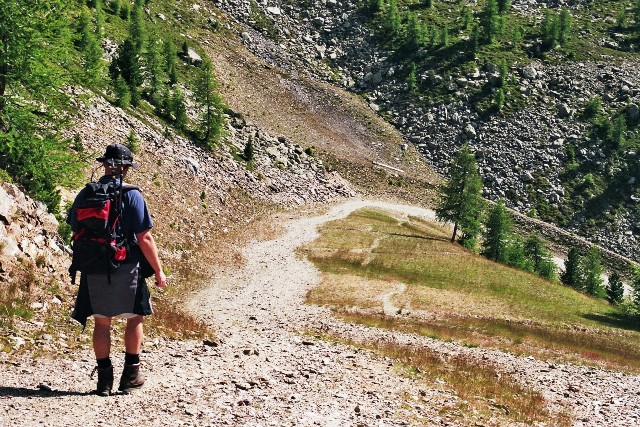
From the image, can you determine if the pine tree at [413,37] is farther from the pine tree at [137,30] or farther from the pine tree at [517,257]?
the pine tree at [517,257]

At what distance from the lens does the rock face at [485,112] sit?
10325 centimetres

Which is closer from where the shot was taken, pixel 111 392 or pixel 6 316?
pixel 111 392

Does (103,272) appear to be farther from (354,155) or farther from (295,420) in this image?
(354,155)

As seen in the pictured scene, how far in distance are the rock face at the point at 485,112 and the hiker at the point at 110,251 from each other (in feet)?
330

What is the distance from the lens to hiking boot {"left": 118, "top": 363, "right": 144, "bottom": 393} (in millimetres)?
9406

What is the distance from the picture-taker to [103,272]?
8562mm

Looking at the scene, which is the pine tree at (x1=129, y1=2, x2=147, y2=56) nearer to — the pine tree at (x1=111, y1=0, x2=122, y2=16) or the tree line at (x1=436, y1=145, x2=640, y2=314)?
the pine tree at (x1=111, y1=0, x2=122, y2=16)

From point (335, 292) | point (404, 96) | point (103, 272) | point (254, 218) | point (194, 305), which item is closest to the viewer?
point (103, 272)

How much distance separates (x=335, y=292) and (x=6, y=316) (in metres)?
27.9

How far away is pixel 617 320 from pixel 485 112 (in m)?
81.0

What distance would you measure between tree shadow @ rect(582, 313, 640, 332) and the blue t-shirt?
43.4 meters

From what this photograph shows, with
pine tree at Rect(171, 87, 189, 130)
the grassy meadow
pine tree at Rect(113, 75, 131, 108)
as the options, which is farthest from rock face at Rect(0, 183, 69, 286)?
pine tree at Rect(171, 87, 189, 130)

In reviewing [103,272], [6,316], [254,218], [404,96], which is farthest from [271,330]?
[404,96]

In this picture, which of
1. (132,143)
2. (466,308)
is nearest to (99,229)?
(466,308)
